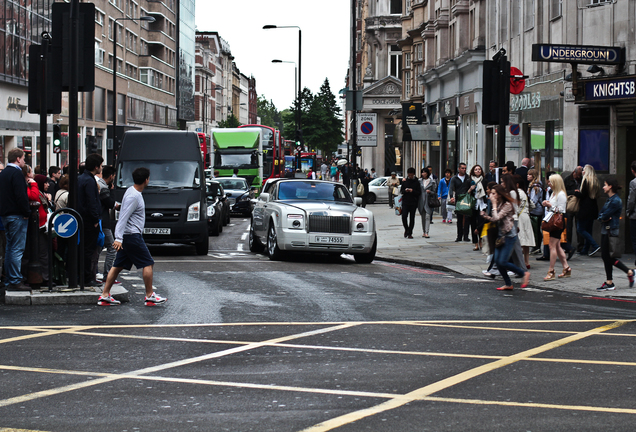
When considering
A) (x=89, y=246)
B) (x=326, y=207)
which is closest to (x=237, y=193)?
(x=326, y=207)

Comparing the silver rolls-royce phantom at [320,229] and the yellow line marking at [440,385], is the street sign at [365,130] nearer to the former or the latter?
the silver rolls-royce phantom at [320,229]

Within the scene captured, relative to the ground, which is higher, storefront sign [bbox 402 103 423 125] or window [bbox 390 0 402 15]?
window [bbox 390 0 402 15]

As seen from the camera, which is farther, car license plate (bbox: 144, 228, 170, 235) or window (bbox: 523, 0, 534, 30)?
window (bbox: 523, 0, 534, 30)

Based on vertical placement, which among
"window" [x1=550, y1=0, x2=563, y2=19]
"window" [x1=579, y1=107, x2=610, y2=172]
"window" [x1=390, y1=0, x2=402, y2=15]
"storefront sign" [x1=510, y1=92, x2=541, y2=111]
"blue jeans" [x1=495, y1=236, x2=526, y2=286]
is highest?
"window" [x1=390, y1=0, x2=402, y2=15]

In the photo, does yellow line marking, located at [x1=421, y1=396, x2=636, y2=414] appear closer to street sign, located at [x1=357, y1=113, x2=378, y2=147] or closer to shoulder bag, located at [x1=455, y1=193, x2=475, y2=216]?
shoulder bag, located at [x1=455, y1=193, x2=475, y2=216]

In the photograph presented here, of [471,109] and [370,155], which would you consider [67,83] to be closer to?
[471,109]

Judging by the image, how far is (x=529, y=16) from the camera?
25406 millimetres

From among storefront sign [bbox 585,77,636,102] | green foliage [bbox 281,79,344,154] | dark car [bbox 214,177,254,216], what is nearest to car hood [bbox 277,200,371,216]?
storefront sign [bbox 585,77,636,102]

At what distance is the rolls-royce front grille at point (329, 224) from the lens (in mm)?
17281

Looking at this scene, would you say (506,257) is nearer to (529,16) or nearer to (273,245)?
(273,245)

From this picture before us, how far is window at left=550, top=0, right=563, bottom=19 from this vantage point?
73.4 ft

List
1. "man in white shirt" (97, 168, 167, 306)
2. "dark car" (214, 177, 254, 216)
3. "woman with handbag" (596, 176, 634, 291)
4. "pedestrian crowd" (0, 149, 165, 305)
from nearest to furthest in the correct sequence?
"man in white shirt" (97, 168, 167, 306) < "pedestrian crowd" (0, 149, 165, 305) < "woman with handbag" (596, 176, 634, 291) < "dark car" (214, 177, 254, 216)

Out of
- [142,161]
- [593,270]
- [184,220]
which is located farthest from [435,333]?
[142,161]

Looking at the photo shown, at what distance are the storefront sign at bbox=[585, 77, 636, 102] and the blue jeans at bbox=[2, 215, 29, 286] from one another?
37.6ft
